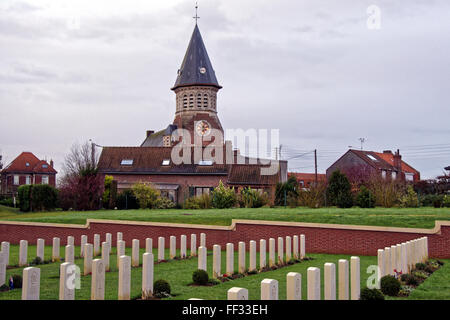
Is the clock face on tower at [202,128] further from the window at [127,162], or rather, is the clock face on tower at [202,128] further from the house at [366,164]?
the window at [127,162]

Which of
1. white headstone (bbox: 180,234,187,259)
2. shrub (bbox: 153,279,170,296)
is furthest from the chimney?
shrub (bbox: 153,279,170,296)

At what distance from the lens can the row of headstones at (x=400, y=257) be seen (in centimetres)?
939

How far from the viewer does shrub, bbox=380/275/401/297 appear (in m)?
8.77

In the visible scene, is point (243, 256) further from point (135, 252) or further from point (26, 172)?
point (26, 172)

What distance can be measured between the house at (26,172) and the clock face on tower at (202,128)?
2179 centimetres

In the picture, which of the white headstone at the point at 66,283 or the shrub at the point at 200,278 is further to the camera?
the shrub at the point at 200,278

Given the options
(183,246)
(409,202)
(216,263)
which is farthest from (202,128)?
(216,263)

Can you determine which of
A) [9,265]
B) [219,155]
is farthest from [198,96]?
[9,265]

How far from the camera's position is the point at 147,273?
8375 mm

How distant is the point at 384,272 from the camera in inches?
373

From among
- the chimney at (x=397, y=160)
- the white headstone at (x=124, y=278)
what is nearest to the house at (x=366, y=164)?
the chimney at (x=397, y=160)

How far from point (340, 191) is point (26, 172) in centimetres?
5157

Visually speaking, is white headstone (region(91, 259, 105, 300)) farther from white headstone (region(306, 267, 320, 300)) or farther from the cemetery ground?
white headstone (region(306, 267, 320, 300))

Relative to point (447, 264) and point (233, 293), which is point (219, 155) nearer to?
point (447, 264)
